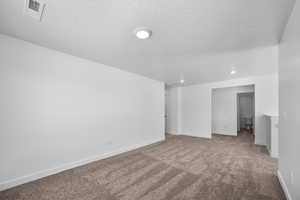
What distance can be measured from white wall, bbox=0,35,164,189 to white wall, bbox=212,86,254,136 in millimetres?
4841

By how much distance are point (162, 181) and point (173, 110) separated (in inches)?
179

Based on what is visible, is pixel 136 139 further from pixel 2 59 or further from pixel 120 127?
pixel 2 59

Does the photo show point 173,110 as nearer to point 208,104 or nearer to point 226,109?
point 208,104

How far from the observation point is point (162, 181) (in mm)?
2176

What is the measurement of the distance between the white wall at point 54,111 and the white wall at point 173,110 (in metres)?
3.04

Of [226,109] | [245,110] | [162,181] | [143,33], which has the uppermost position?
[143,33]

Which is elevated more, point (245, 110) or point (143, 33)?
point (143, 33)

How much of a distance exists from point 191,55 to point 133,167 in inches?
107

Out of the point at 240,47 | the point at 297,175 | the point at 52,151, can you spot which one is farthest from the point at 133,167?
the point at 240,47

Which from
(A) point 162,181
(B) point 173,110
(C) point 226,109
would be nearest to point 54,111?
(A) point 162,181

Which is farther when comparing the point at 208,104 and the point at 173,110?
the point at 173,110

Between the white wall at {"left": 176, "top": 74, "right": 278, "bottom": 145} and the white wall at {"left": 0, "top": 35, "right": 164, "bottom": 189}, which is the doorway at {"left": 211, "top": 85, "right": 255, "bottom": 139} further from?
the white wall at {"left": 0, "top": 35, "right": 164, "bottom": 189}

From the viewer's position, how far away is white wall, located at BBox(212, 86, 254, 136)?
601 centimetres

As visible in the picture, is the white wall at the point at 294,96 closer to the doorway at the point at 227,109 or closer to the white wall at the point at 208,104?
the white wall at the point at 208,104
